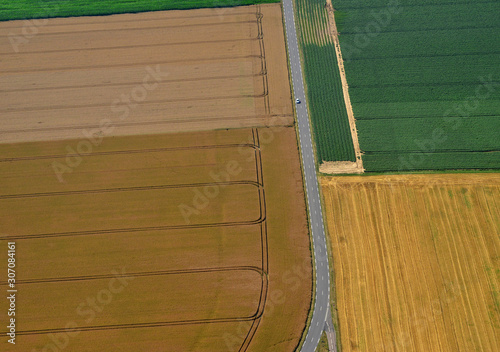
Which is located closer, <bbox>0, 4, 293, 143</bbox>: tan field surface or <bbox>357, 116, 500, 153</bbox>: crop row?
<bbox>357, 116, 500, 153</bbox>: crop row

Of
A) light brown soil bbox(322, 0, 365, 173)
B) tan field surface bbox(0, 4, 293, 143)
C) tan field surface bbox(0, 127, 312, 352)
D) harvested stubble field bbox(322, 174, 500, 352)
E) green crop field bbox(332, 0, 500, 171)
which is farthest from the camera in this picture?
tan field surface bbox(0, 4, 293, 143)

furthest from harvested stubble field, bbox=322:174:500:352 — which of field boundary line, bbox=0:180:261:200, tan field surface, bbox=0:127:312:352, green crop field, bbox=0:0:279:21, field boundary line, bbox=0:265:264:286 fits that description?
green crop field, bbox=0:0:279:21

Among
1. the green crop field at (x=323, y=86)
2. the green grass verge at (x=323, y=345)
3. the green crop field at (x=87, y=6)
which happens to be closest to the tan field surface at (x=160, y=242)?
the green grass verge at (x=323, y=345)

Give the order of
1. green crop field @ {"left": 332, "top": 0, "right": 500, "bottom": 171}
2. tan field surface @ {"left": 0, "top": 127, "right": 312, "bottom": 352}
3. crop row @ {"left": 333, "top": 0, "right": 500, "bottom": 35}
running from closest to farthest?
tan field surface @ {"left": 0, "top": 127, "right": 312, "bottom": 352}
green crop field @ {"left": 332, "top": 0, "right": 500, "bottom": 171}
crop row @ {"left": 333, "top": 0, "right": 500, "bottom": 35}

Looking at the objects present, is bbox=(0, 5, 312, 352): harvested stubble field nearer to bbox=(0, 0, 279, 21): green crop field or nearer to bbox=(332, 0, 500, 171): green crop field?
bbox=(0, 0, 279, 21): green crop field

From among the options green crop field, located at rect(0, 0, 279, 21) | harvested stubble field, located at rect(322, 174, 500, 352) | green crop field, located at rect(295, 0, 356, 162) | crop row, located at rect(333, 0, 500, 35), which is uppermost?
green crop field, located at rect(0, 0, 279, 21)

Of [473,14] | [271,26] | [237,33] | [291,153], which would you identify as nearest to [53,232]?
[291,153]

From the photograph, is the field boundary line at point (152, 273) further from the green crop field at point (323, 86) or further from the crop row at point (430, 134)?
the crop row at point (430, 134)
